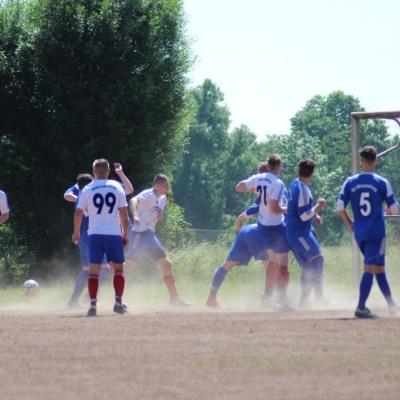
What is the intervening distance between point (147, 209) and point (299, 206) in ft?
9.15

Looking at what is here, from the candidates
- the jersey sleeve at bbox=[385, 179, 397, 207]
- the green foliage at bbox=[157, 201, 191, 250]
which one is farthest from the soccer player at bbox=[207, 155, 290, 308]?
the green foliage at bbox=[157, 201, 191, 250]

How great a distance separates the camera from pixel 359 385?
8.12 meters

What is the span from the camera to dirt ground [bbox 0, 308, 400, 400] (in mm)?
8125

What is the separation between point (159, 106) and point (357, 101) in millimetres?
68336

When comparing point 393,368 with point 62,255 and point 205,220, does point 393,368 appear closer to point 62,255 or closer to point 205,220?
point 62,255

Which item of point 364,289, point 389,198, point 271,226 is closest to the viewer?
point 364,289

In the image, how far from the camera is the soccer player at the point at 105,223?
14.5 m

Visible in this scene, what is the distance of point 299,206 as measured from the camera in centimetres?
1502

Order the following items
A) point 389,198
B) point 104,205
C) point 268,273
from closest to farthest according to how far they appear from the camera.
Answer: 1. point 389,198
2. point 104,205
3. point 268,273

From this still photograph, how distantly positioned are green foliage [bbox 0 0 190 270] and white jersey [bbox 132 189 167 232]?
13474 millimetres

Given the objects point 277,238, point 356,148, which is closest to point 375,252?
point 277,238

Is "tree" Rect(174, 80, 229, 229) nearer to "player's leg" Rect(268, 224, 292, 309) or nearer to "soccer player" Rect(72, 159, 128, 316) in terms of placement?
"player's leg" Rect(268, 224, 292, 309)

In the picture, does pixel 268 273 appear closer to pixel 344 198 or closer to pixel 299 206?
pixel 299 206

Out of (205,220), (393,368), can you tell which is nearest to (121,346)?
(393,368)
